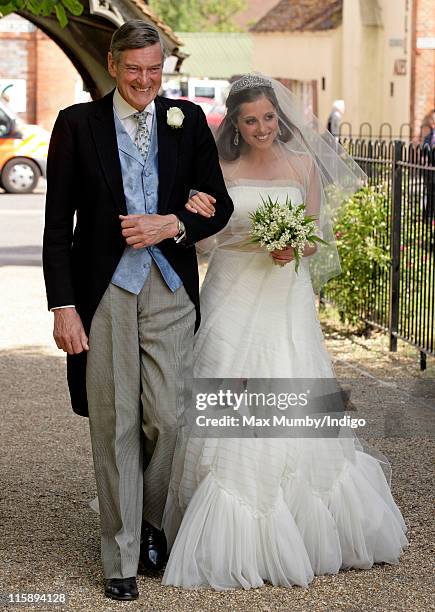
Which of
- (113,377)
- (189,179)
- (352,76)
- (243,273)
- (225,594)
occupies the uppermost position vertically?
(352,76)

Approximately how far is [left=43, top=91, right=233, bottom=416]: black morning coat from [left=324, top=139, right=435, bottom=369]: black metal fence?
4770 millimetres

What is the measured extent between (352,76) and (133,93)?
112 ft

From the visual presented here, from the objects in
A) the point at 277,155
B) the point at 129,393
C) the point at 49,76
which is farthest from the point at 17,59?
the point at 129,393

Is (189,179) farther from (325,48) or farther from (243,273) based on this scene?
(325,48)

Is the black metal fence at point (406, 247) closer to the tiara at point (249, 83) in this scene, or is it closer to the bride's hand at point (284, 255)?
the tiara at point (249, 83)

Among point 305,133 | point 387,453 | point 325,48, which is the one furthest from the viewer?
point 325,48

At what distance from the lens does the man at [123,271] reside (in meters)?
5.00

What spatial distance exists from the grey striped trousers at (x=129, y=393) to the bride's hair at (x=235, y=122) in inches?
35.2

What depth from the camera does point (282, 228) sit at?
5484 mm

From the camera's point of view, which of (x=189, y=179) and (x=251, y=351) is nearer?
(x=189, y=179)

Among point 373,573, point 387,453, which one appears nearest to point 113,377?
point 373,573

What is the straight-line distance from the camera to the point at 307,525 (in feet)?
17.3

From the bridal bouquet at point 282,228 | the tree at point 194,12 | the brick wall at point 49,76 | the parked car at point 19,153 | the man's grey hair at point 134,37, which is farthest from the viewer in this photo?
Answer: the tree at point 194,12

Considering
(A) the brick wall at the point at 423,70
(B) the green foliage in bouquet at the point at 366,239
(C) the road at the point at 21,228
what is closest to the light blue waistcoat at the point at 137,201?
(B) the green foliage in bouquet at the point at 366,239
